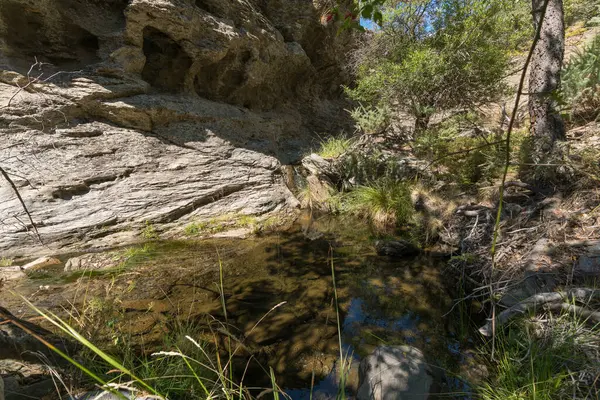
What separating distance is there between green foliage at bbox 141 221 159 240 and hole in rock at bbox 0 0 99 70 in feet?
13.3

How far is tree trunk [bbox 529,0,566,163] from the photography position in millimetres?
4340

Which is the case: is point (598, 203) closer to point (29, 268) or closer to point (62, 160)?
point (29, 268)

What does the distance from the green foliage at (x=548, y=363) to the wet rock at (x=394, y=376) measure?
0.42m

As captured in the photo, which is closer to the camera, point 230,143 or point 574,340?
point 574,340

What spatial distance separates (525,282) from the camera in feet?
9.67

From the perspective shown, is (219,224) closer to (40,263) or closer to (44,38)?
(40,263)

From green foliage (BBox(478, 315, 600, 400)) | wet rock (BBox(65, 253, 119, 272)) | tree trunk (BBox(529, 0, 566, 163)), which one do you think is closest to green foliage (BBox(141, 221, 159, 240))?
wet rock (BBox(65, 253, 119, 272))

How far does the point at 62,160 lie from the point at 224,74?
5028 millimetres

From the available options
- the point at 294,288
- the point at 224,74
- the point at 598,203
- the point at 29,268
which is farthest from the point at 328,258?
the point at 224,74

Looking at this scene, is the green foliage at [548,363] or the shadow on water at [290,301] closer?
the green foliage at [548,363]

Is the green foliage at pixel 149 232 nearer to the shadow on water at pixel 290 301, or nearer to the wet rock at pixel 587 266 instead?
the shadow on water at pixel 290 301

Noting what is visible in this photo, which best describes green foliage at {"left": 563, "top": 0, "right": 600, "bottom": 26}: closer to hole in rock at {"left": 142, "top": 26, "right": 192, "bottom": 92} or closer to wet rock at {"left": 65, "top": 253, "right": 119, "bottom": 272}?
hole in rock at {"left": 142, "top": 26, "right": 192, "bottom": 92}

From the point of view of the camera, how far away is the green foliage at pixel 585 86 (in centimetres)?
580

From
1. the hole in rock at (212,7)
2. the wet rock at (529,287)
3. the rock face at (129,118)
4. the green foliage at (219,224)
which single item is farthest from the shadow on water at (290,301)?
the hole in rock at (212,7)
